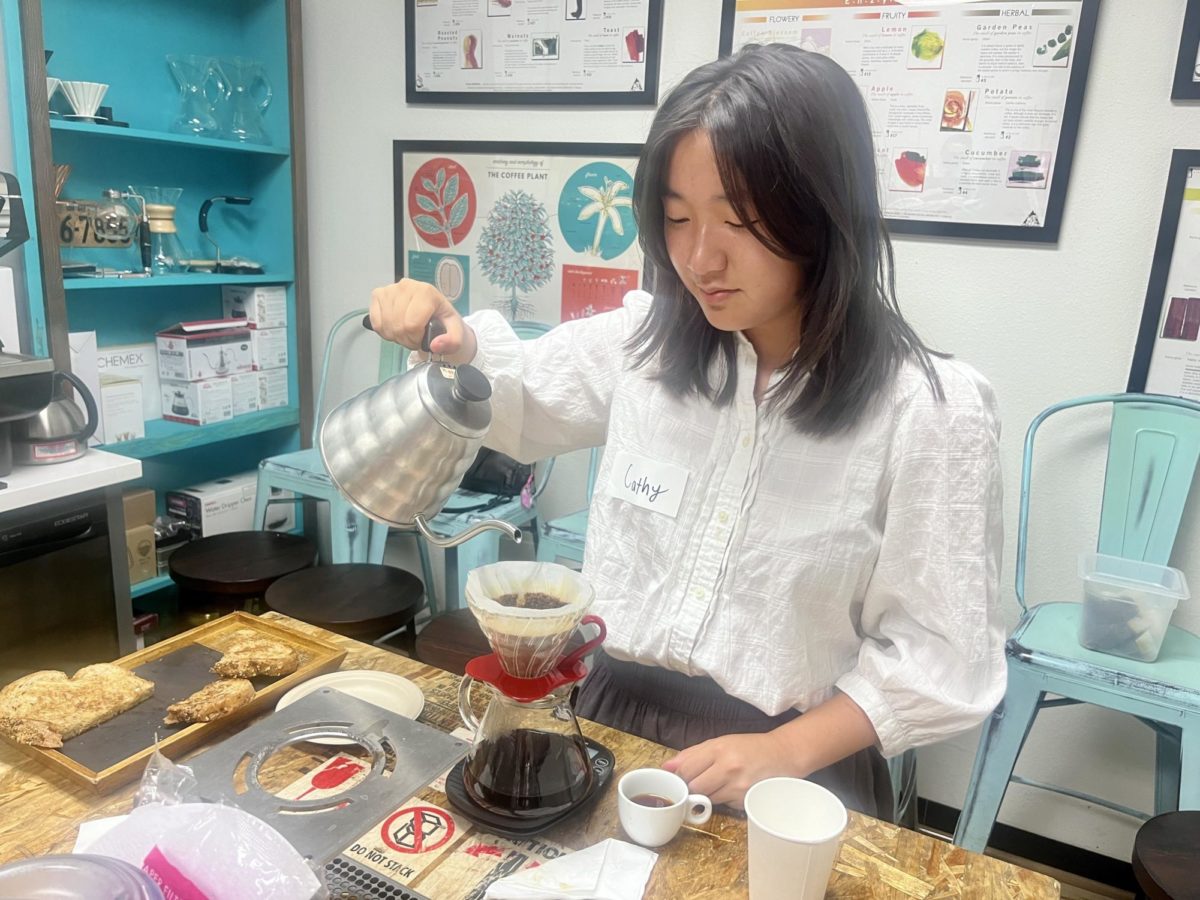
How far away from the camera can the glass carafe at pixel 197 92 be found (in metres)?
2.58

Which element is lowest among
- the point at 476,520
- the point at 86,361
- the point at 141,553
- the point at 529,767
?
the point at 141,553

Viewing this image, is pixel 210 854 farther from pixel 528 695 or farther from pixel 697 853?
pixel 697 853

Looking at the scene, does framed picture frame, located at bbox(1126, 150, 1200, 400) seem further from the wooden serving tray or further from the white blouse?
the wooden serving tray

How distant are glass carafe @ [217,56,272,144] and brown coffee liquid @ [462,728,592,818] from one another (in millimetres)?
2418

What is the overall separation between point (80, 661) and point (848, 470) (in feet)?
6.11

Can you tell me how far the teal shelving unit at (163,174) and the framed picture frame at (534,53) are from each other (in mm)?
487

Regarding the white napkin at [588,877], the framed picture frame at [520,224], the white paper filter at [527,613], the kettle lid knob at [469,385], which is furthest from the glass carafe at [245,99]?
the white napkin at [588,877]

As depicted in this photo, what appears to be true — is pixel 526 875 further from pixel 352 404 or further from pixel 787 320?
pixel 787 320

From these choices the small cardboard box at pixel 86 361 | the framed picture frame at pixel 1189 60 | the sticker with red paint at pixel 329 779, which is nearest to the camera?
the sticker with red paint at pixel 329 779

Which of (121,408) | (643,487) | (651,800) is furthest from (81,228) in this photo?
(651,800)

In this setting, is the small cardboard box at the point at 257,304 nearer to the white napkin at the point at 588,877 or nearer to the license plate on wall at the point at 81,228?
the license plate on wall at the point at 81,228

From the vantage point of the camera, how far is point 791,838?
0.71 metres

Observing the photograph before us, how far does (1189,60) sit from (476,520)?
1.84 meters

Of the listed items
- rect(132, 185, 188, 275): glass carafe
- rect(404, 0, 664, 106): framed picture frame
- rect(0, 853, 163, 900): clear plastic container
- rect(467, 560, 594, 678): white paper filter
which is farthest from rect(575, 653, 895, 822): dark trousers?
rect(132, 185, 188, 275): glass carafe
